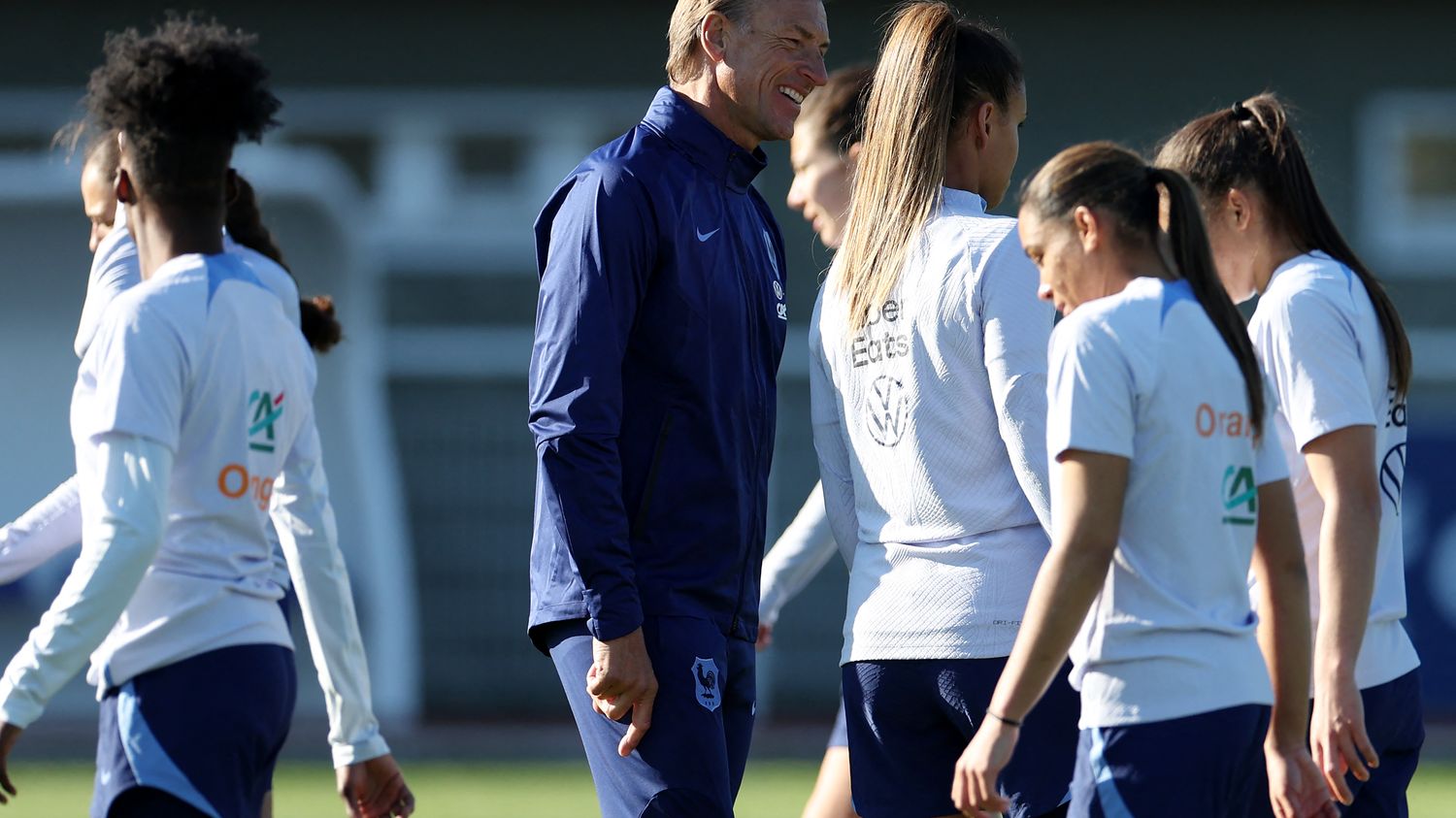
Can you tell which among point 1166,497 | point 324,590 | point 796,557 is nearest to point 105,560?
point 324,590

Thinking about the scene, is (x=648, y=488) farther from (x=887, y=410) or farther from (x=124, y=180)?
(x=124, y=180)

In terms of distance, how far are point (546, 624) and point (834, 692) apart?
9.11m

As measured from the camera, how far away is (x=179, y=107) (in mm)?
3088

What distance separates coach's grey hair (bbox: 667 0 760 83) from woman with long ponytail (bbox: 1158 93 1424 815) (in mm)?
882

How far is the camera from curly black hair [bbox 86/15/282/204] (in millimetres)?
3072

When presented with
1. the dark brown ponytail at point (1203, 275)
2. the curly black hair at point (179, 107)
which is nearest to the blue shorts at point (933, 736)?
the dark brown ponytail at point (1203, 275)

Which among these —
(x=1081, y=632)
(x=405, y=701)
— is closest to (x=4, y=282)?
(x=405, y=701)

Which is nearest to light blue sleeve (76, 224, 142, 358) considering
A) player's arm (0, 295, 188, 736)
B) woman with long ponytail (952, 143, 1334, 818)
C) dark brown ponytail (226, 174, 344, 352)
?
dark brown ponytail (226, 174, 344, 352)

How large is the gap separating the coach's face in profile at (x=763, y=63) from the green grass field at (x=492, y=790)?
4.52 meters

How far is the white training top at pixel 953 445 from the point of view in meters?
3.21

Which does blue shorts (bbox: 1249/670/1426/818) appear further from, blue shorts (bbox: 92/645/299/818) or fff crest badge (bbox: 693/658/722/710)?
blue shorts (bbox: 92/645/299/818)

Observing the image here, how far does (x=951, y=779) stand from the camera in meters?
3.38

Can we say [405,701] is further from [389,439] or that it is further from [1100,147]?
[1100,147]

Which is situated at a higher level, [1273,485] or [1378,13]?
[1378,13]
